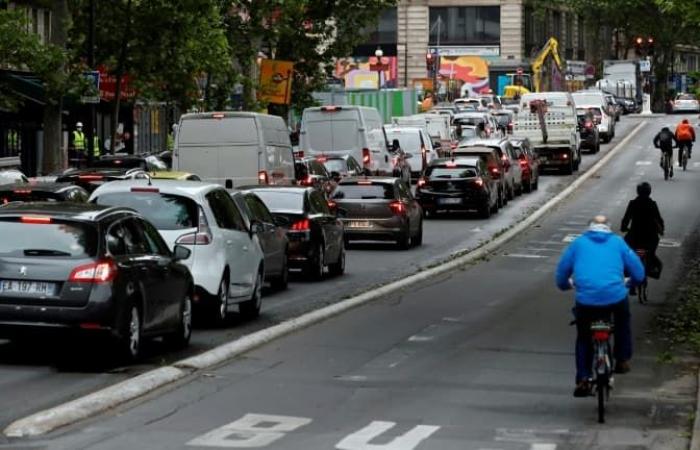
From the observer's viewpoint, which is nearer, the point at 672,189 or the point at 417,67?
the point at 672,189

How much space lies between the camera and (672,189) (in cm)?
5434

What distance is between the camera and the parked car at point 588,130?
7356 cm

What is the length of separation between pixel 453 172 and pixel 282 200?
17189 millimetres

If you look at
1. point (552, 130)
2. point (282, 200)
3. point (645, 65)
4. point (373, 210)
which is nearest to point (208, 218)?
point (282, 200)

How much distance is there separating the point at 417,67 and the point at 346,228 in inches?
3402

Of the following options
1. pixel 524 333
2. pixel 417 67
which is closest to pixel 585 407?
pixel 524 333

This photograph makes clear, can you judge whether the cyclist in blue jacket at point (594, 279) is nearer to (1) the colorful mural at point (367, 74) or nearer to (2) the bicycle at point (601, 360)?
(2) the bicycle at point (601, 360)

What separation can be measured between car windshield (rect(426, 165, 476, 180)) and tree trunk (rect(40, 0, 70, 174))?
31.3ft

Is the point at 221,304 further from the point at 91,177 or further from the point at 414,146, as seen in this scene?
the point at 414,146

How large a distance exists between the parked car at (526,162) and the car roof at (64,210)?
38033 millimetres

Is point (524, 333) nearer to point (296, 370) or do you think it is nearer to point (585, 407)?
point (296, 370)

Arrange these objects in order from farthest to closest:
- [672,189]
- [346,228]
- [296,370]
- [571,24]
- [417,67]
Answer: [571,24] < [417,67] < [672,189] < [346,228] < [296,370]

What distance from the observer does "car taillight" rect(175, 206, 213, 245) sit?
1948 cm

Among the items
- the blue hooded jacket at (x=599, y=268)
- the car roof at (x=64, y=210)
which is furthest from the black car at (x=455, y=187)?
the blue hooded jacket at (x=599, y=268)
